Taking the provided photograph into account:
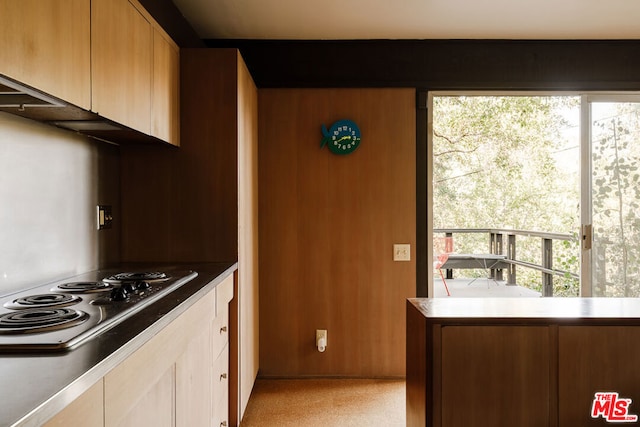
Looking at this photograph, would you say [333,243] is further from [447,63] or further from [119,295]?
[119,295]

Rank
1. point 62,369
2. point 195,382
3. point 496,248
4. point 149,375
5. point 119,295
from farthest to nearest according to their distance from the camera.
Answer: point 496,248 → point 195,382 → point 119,295 → point 149,375 → point 62,369

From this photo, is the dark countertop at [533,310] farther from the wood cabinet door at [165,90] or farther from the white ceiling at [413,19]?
the white ceiling at [413,19]

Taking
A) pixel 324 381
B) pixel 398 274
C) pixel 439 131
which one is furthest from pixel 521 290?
pixel 324 381

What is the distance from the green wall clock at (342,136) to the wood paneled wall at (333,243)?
0.06 m

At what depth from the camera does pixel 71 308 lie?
1319 mm

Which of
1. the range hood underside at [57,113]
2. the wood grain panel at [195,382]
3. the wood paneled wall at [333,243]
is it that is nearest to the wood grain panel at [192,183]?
the range hood underside at [57,113]

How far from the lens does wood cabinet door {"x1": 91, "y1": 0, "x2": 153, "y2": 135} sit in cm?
155

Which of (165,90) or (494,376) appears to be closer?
(494,376)

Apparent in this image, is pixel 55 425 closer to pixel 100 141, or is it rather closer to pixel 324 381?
pixel 100 141

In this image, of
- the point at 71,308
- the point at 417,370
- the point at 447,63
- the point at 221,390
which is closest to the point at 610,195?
the point at 447,63

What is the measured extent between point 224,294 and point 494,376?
1303 millimetres

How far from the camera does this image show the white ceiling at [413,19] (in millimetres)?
2697

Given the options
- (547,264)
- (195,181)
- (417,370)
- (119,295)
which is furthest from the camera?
(547,264)

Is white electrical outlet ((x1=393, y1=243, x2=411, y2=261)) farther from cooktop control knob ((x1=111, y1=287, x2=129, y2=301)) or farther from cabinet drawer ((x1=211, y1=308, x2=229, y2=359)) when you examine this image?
cooktop control knob ((x1=111, y1=287, x2=129, y2=301))
